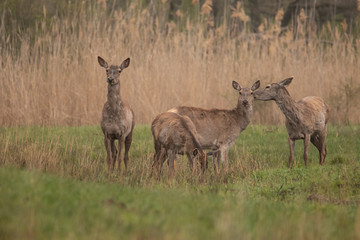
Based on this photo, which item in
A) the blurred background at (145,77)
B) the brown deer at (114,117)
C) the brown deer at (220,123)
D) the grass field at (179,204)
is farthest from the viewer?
the blurred background at (145,77)

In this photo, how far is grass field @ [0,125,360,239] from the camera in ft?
15.9

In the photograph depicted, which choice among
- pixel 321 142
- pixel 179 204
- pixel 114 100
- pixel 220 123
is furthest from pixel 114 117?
pixel 179 204

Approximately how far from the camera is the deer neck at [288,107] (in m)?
10.8

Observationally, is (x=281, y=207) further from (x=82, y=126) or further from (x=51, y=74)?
(x=51, y=74)

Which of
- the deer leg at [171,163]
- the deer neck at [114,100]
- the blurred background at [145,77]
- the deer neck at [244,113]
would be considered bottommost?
the deer leg at [171,163]

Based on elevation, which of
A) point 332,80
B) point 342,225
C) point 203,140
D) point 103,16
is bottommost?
point 342,225

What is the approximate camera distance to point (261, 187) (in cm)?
852

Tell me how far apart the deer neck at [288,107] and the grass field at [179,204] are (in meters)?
1.29

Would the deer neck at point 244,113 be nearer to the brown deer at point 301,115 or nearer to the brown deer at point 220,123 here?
the brown deer at point 220,123

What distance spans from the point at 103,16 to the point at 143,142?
6.08 m

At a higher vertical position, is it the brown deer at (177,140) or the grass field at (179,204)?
the brown deer at (177,140)

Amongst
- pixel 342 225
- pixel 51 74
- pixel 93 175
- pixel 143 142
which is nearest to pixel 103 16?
pixel 51 74

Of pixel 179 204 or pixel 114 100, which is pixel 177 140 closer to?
pixel 114 100

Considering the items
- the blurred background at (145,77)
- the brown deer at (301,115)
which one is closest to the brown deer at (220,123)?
the brown deer at (301,115)
